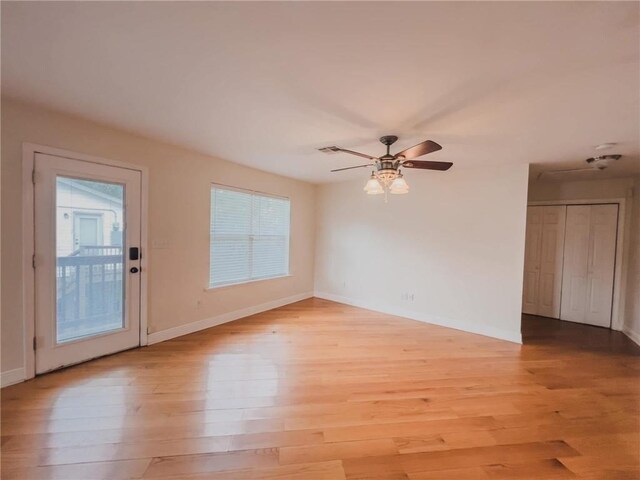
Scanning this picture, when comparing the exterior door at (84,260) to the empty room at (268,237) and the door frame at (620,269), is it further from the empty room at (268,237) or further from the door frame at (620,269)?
the door frame at (620,269)

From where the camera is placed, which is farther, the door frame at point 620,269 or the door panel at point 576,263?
the door panel at point 576,263

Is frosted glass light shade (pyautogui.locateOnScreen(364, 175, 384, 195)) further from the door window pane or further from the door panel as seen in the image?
the door panel

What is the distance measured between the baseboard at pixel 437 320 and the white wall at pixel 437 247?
0.6 inches

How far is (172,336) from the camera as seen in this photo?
11.5 feet

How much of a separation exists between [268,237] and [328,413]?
3.32 metres

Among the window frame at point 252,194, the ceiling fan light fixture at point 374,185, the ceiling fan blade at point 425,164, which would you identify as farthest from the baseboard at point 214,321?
the ceiling fan blade at point 425,164

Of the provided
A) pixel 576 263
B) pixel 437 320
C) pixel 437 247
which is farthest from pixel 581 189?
pixel 437 320

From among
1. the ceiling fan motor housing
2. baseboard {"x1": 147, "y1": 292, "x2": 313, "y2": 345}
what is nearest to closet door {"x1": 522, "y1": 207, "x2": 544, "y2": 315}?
the ceiling fan motor housing

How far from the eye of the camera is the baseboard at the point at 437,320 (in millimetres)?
3783

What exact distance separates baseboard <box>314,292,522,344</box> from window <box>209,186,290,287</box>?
139cm

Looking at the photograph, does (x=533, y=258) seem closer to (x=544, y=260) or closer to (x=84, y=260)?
(x=544, y=260)

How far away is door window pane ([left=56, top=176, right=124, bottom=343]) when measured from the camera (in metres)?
2.64

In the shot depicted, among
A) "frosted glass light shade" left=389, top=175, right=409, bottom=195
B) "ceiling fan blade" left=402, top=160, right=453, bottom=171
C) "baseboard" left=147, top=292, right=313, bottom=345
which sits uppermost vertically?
"ceiling fan blade" left=402, top=160, right=453, bottom=171

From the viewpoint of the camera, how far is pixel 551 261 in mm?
4891
